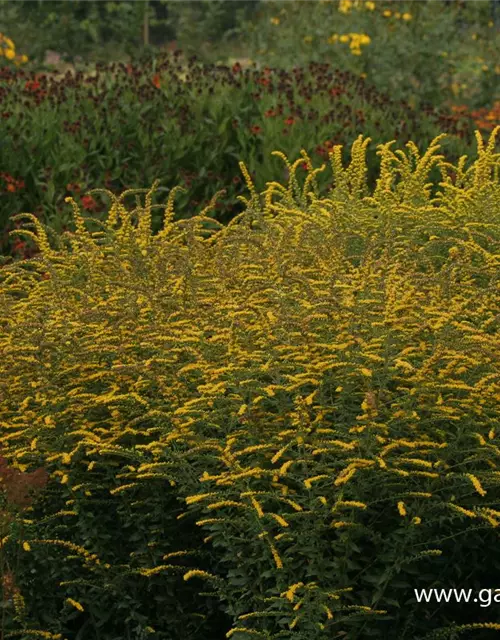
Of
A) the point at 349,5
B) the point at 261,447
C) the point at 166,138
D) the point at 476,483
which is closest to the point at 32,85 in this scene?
the point at 166,138

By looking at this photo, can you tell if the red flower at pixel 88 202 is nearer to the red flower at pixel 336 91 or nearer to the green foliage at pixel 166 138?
the green foliage at pixel 166 138

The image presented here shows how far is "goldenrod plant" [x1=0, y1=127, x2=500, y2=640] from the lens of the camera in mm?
3594

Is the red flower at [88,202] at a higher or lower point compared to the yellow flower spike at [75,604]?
higher

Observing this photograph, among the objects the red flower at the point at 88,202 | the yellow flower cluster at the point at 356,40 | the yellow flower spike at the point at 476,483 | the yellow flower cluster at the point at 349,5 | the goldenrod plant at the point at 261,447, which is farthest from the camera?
the yellow flower cluster at the point at 349,5

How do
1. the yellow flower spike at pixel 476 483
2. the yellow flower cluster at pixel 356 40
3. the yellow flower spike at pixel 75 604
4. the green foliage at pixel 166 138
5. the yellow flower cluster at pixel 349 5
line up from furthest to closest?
1. the yellow flower cluster at pixel 349 5
2. the yellow flower cluster at pixel 356 40
3. the green foliage at pixel 166 138
4. the yellow flower spike at pixel 75 604
5. the yellow flower spike at pixel 476 483

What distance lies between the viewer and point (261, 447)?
355 centimetres

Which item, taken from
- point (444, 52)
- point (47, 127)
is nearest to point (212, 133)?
point (47, 127)

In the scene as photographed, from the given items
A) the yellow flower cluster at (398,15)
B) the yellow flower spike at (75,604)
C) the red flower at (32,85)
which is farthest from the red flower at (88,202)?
the yellow flower cluster at (398,15)

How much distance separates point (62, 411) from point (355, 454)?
3.26ft

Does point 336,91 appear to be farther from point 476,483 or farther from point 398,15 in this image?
point 398,15

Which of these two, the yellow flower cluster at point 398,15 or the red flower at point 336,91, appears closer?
the red flower at point 336,91

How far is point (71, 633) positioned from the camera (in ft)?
13.6

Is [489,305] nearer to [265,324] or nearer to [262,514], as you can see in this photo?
[265,324]

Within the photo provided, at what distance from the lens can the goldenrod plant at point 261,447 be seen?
11.8 ft
